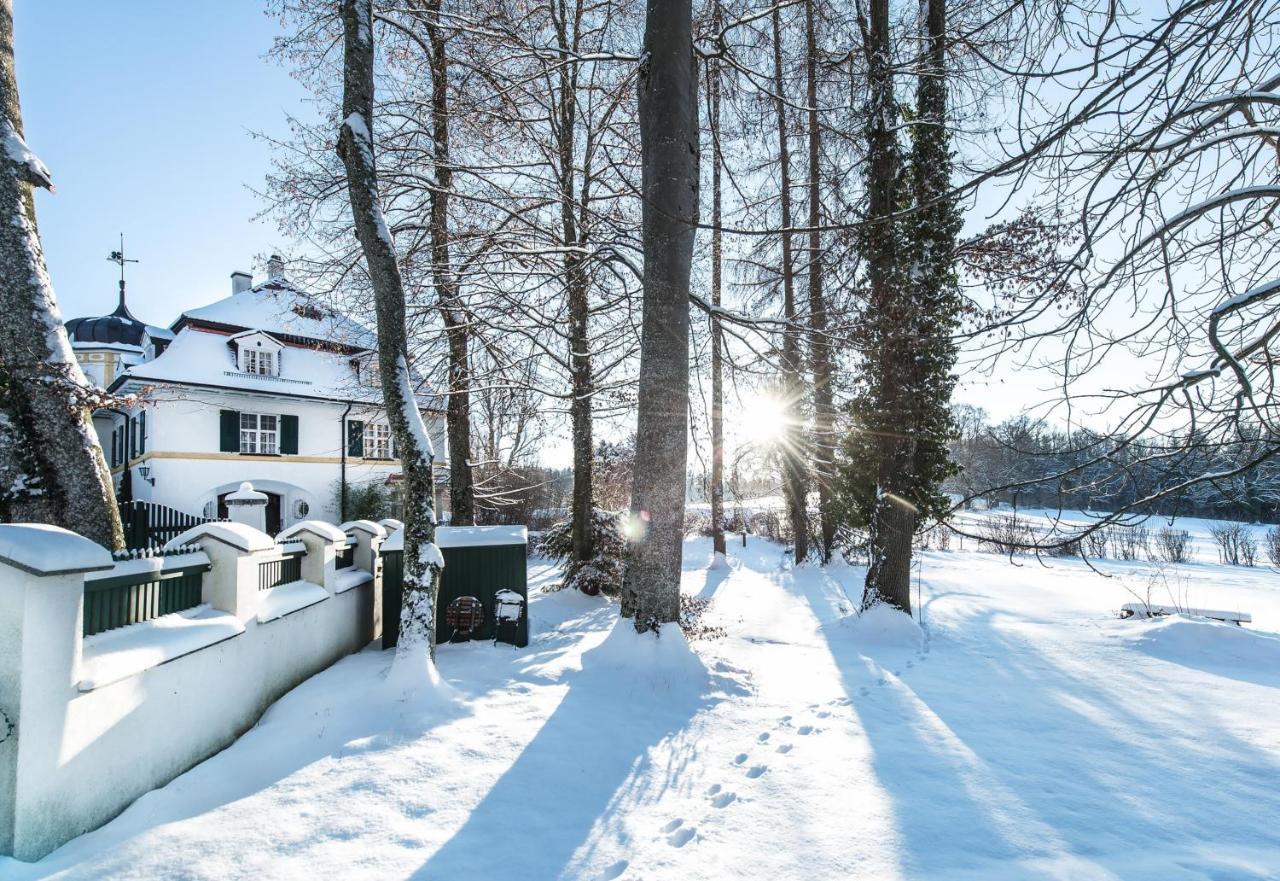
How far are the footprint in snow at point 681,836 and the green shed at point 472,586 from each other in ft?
12.9

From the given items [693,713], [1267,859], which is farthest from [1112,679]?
[693,713]

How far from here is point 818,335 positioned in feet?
25.2

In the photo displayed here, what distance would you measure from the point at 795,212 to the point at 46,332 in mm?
14136

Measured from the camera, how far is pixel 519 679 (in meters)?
5.32

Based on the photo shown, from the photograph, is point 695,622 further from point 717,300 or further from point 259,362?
point 259,362

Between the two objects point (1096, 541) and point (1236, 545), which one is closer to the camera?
point (1096, 541)

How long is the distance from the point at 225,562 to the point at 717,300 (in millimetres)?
10625

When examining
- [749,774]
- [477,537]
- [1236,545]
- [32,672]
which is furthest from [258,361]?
[1236,545]

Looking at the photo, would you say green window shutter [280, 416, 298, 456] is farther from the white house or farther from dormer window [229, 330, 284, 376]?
dormer window [229, 330, 284, 376]

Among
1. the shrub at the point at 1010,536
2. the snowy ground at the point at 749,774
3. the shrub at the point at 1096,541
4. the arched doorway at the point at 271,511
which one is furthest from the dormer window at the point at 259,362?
the shrub at the point at 1096,541

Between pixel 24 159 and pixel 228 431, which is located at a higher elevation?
pixel 24 159

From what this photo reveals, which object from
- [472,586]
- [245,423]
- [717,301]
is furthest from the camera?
[245,423]

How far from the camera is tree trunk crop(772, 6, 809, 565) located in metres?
7.46

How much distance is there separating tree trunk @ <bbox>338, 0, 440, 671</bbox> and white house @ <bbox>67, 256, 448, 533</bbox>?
33.6ft
